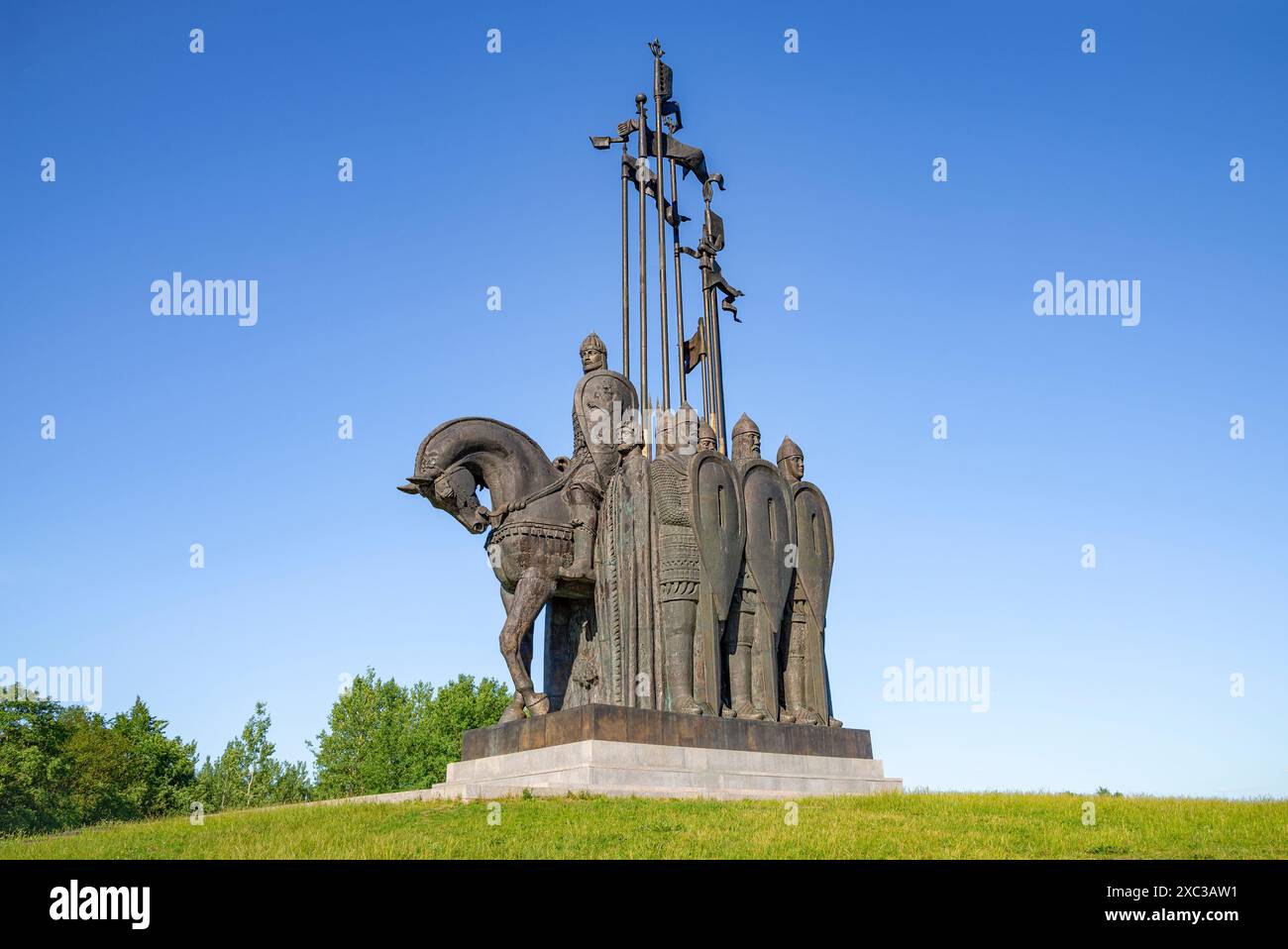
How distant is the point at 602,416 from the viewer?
17.4m

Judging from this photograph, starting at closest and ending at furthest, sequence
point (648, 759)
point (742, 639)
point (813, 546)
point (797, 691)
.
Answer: point (648, 759) < point (742, 639) < point (797, 691) < point (813, 546)

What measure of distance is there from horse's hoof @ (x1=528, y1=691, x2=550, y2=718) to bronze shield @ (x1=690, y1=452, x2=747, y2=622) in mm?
2692

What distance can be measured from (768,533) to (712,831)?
717 cm

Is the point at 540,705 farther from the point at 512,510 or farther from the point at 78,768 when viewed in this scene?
the point at 78,768

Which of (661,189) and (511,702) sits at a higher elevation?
(661,189)

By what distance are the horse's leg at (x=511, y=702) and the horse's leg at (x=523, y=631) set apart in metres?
0.12

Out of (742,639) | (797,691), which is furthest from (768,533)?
(797,691)

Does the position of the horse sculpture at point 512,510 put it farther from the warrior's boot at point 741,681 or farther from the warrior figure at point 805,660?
the warrior figure at point 805,660

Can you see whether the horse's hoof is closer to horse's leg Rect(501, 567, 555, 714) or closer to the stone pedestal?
horse's leg Rect(501, 567, 555, 714)

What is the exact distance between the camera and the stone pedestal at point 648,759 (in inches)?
577

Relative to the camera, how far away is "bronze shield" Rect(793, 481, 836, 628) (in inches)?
731
